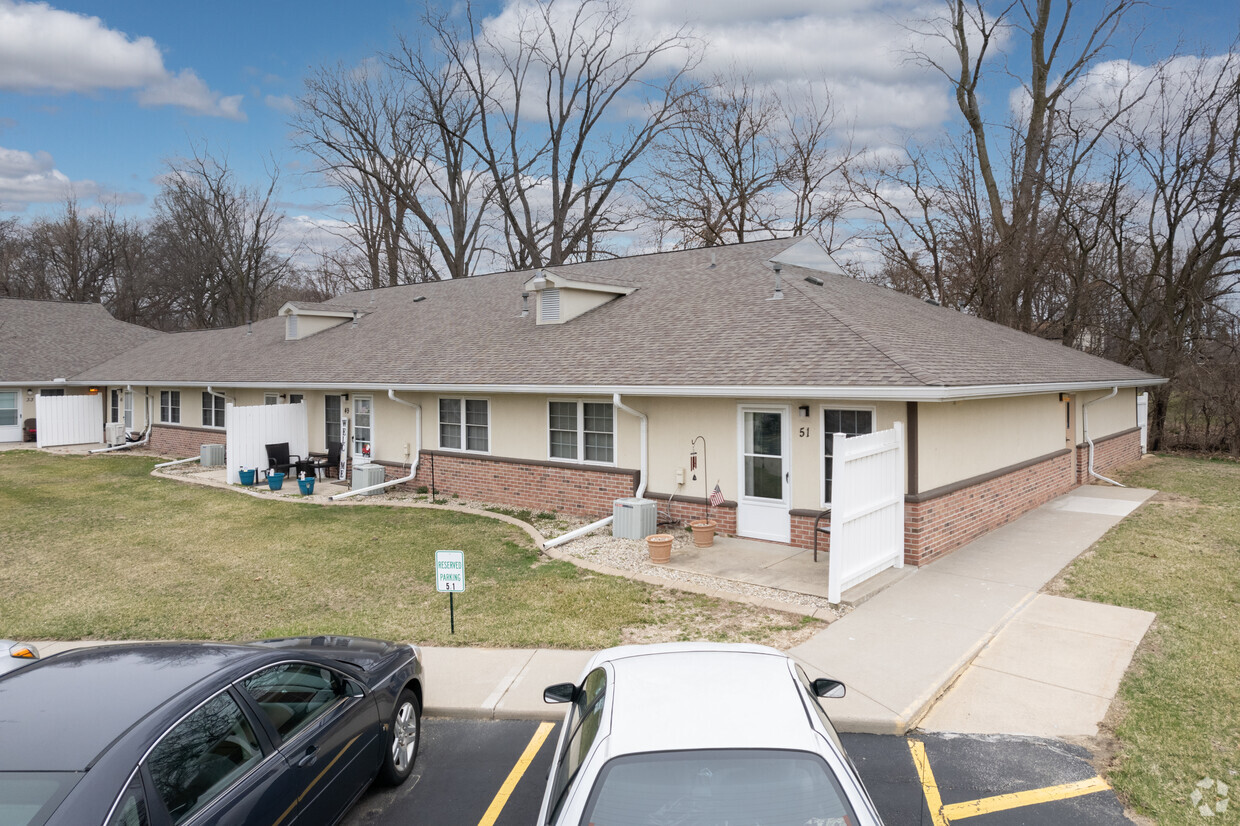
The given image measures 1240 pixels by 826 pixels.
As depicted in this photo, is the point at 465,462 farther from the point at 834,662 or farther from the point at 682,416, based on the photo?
the point at 834,662

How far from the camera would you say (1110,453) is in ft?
65.6

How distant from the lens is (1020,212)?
28.3 metres

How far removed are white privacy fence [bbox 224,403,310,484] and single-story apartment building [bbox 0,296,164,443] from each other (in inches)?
512

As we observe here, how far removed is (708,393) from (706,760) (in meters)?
8.81

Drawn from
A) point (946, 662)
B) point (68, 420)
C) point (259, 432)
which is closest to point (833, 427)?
point (946, 662)

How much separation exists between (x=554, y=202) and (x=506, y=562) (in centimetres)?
2967

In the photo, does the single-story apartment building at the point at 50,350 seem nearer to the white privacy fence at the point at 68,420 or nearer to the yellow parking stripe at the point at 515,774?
the white privacy fence at the point at 68,420

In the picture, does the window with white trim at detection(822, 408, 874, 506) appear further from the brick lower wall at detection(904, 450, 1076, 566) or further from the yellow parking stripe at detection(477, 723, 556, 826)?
the yellow parking stripe at detection(477, 723, 556, 826)

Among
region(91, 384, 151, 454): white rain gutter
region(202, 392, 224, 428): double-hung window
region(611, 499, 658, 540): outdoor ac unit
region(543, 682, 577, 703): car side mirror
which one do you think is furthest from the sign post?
region(91, 384, 151, 454): white rain gutter

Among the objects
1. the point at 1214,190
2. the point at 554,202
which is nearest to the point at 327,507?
the point at 554,202

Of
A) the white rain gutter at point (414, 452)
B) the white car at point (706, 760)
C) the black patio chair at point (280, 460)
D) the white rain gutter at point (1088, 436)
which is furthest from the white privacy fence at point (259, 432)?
the white rain gutter at point (1088, 436)

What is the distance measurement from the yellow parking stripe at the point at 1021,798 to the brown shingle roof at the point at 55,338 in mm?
34989

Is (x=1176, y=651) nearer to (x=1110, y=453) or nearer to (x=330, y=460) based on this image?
(x=1110, y=453)

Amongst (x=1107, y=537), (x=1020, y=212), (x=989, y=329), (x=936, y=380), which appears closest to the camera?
(x=936, y=380)
